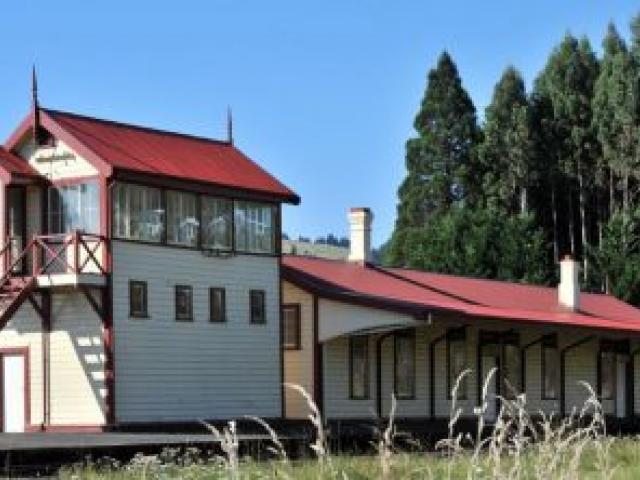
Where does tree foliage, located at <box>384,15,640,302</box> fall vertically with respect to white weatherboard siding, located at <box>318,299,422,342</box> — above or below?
above

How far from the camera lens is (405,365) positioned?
33844 millimetres

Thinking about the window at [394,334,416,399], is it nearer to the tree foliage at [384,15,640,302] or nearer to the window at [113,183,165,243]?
the window at [113,183,165,243]

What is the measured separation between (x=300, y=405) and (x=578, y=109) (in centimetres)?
3703

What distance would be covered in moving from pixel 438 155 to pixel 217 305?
36.0 meters

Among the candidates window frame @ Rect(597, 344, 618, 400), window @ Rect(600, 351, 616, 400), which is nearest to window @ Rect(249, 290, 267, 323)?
window frame @ Rect(597, 344, 618, 400)

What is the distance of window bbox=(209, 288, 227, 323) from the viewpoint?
2992cm

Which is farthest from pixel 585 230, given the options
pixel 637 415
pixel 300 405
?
pixel 300 405

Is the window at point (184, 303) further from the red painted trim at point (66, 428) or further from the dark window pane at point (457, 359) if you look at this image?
the dark window pane at point (457, 359)

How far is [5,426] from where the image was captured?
29094mm

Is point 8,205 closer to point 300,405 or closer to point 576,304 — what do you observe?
point 300,405

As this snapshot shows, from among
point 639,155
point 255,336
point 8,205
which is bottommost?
point 255,336

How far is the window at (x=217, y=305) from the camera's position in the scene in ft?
98.2

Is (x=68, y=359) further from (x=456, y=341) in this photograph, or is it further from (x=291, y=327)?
(x=456, y=341)

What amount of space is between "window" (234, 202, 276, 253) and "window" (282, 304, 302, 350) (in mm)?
1717
